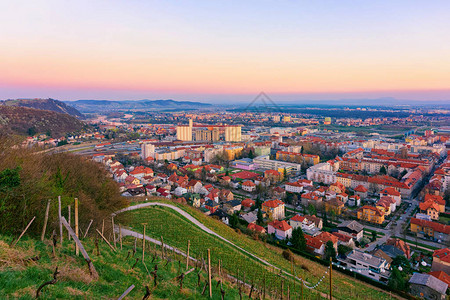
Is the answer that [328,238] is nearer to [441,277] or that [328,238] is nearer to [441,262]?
[441,277]

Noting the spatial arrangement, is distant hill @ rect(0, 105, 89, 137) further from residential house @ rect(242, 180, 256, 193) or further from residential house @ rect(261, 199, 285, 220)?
residential house @ rect(261, 199, 285, 220)

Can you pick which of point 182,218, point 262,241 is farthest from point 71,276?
point 262,241

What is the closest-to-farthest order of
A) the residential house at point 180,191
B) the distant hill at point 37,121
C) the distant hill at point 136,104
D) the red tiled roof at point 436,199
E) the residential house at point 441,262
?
the residential house at point 441,262 < the red tiled roof at point 436,199 < the residential house at point 180,191 < the distant hill at point 37,121 < the distant hill at point 136,104

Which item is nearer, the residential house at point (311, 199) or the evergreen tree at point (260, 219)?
the evergreen tree at point (260, 219)

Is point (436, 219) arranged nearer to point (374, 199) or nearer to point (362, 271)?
point (374, 199)

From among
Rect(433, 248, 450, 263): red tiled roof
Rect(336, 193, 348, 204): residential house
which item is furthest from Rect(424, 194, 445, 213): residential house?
Rect(433, 248, 450, 263): red tiled roof

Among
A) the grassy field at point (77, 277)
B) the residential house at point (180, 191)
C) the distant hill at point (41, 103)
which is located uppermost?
the distant hill at point (41, 103)

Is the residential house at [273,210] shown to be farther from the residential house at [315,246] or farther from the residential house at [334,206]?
the residential house at [315,246]

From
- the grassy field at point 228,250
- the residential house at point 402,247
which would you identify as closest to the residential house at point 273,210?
the grassy field at point 228,250
